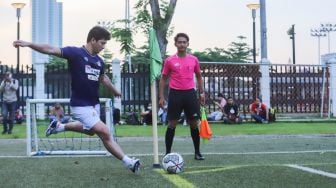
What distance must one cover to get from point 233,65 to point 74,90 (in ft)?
63.4

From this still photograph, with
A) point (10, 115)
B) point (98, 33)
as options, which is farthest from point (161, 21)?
point (98, 33)

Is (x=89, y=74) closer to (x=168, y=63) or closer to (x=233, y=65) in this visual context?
(x=168, y=63)

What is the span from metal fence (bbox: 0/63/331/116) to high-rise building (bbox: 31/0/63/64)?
11.0 m

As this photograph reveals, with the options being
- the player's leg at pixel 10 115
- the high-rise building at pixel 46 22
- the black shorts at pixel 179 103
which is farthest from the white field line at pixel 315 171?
the high-rise building at pixel 46 22

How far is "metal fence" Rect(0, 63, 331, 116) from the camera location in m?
25.3

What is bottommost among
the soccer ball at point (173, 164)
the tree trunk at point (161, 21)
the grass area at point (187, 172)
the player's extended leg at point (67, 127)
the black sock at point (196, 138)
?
the grass area at point (187, 172)

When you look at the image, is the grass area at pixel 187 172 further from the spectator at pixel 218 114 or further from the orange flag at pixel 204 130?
the spectator at pixel 218 114

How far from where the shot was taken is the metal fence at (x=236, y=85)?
25.3m

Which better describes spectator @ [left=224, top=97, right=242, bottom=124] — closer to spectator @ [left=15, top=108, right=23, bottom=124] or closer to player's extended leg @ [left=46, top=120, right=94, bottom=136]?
spectator @ [left=15, top=108, right=23, bottom=124]

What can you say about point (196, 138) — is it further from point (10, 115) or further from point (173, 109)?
point (10, 115)

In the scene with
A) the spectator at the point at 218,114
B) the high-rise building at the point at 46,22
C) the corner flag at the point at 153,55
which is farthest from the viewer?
the high-rise building at the point at 46,22

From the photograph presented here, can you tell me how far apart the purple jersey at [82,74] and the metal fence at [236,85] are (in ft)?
54.7

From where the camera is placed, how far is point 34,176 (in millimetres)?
6887

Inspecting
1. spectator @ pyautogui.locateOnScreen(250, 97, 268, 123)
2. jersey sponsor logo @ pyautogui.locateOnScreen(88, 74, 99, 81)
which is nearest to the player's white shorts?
jersey sponsor logo @ pyautogui.locateOnScreen(88, 74, 99, 81)
